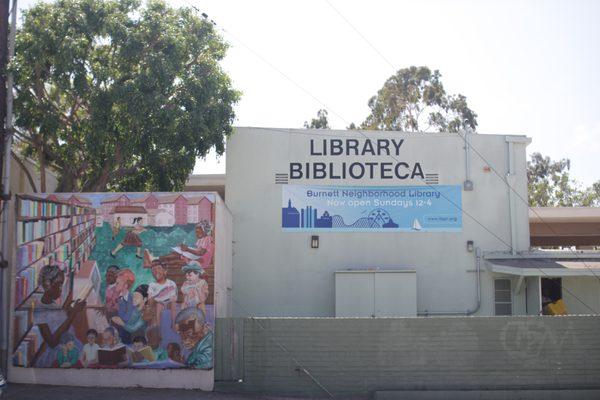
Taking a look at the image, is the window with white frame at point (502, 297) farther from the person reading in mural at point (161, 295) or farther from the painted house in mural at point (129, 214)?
the painted house in mural at point (129, 214)

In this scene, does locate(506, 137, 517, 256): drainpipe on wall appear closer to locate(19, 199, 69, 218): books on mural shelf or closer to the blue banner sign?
the blue banner sign

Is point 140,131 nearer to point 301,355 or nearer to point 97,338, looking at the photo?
point 97,338

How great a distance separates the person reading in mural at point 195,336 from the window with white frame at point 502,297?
8.99 m

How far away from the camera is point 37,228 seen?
49.9ft

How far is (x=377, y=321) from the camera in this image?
14984mm

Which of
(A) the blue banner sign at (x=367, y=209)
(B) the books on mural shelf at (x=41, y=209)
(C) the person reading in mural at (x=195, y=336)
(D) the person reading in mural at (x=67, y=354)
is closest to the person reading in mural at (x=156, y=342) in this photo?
(C) the person reading in mural at (x=195, y=336)

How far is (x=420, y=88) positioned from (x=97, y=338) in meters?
31.0

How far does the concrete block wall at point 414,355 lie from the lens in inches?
580

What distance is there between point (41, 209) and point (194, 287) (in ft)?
12.6

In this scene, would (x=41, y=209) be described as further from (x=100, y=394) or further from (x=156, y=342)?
(x=100, y=394)

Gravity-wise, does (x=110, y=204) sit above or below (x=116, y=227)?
above

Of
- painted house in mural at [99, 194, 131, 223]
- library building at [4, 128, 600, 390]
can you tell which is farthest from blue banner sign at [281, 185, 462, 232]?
painted house in mural at [99, 194, 131, 223]

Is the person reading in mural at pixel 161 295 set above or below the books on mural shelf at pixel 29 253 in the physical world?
below

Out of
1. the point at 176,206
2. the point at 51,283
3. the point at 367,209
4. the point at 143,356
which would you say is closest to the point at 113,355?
the point at 143,356
